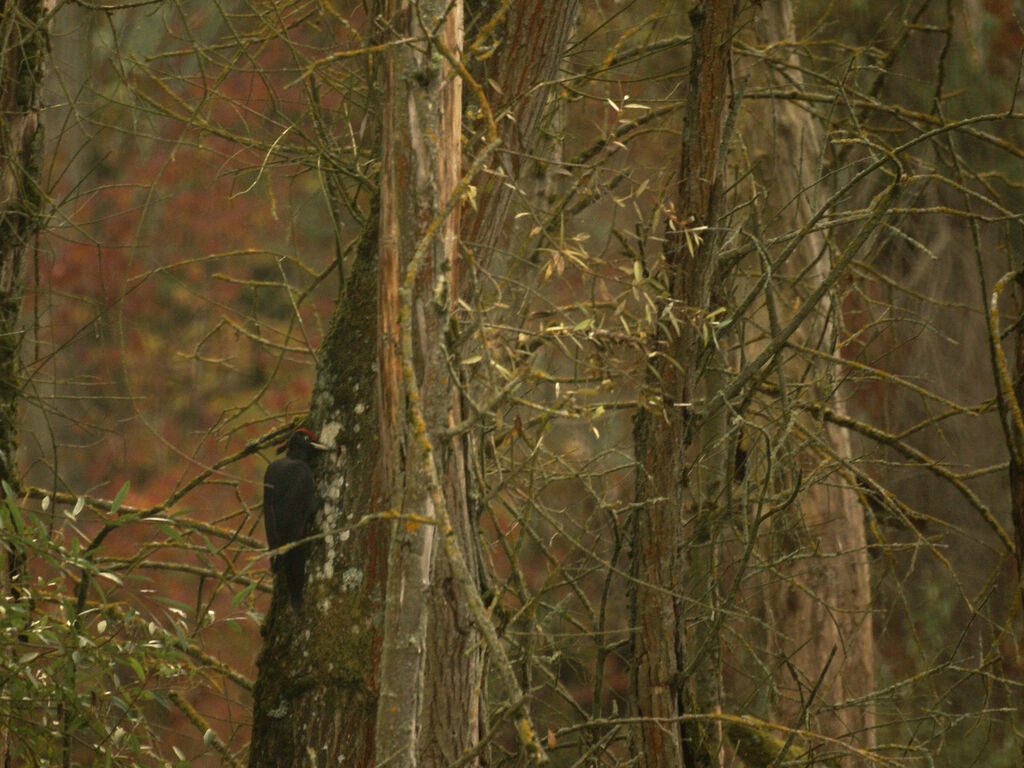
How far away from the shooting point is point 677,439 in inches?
151

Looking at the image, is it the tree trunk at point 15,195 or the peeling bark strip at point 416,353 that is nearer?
the peeling bark strip at point 416,353

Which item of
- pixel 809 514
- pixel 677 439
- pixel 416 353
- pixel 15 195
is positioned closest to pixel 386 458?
pixel 416 353

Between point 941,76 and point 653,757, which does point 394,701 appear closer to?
point 653,757

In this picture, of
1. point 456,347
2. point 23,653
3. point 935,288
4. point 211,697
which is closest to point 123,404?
point 211,697

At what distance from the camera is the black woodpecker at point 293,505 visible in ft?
11.3

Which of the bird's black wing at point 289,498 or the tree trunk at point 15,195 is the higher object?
the tree trunk at point 15,195

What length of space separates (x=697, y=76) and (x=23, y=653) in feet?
9.28

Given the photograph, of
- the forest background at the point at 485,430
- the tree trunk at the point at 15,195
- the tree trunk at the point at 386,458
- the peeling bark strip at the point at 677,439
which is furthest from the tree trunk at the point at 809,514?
the tree trunk at the point at 15,195

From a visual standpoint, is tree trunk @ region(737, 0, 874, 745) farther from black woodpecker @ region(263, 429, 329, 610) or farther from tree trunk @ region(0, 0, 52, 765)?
tree trunk @ region(0, 0, 52, 765)

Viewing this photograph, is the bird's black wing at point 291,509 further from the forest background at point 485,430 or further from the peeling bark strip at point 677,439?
the peeling bark strip at point 677,439

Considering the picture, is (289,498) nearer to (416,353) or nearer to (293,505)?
(293,505)

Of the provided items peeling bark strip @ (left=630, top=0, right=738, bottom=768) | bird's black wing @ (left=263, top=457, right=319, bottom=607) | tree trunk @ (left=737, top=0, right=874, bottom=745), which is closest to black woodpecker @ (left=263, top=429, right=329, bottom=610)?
bird's black wing @ (left=263, top=457, right=319, bottom=607)

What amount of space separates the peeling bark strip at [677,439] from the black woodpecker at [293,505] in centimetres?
109

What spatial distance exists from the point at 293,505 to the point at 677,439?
1.28 meters
